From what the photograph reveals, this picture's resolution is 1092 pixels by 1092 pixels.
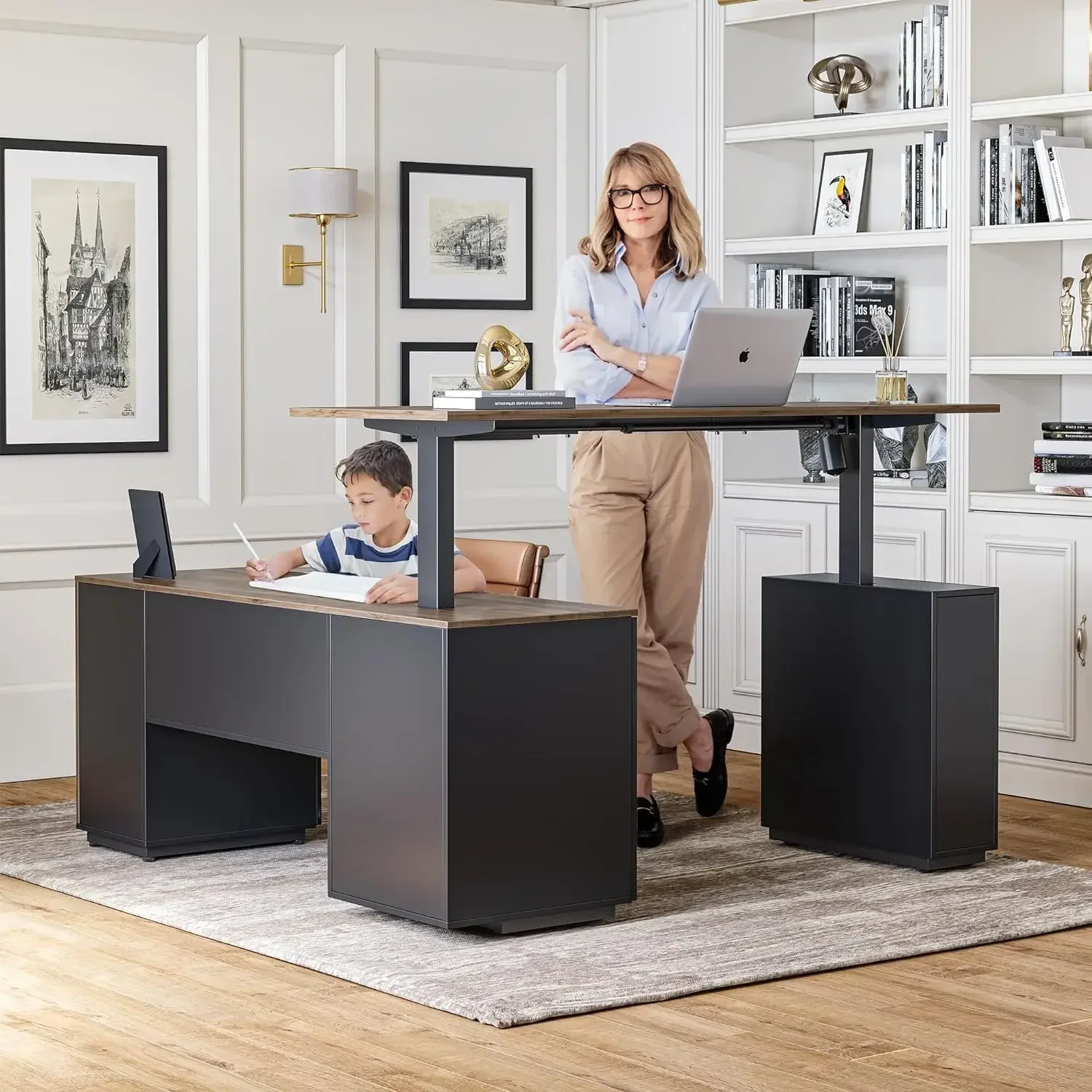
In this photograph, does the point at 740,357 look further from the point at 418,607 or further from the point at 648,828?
the point at 648,828

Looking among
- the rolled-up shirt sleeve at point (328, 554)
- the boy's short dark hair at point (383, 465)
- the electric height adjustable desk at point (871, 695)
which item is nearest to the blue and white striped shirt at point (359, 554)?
the rolled-up shirt sleeve at point (328, 554)

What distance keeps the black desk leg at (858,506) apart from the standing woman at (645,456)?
0.41 metres

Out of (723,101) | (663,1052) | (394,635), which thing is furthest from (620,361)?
(723,101)

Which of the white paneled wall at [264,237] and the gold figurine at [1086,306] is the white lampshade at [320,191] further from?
the gold figurine at [1086,306]

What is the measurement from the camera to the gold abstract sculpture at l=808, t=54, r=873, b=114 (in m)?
6.42

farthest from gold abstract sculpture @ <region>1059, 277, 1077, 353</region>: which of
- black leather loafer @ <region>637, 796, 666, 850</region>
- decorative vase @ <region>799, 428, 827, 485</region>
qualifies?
black leather loafer @ <region>637, 796, 666, 850</region>

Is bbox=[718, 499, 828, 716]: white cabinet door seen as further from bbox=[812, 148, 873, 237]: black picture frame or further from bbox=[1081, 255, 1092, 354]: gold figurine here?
bbox=[1081, 255, 1092, 354]: gold figurine

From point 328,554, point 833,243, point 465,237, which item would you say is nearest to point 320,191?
point 465,237

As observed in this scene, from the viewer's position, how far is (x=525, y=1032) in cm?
339

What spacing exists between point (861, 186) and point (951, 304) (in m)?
0.79

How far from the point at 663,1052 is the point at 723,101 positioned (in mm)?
4042

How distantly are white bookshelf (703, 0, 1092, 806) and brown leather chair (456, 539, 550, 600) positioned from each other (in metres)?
1.69

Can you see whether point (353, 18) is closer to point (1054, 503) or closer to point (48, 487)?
point (48, 487)

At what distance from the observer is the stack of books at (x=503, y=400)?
12.5 ft
